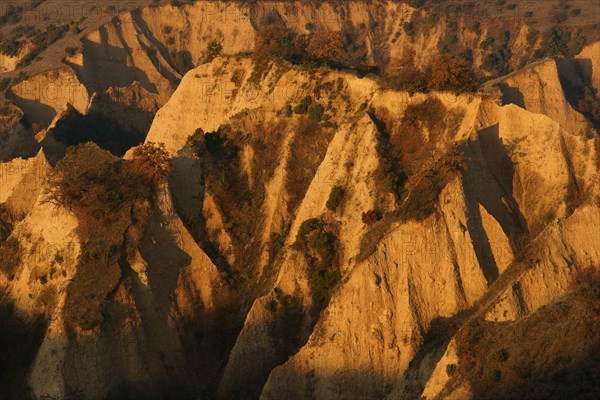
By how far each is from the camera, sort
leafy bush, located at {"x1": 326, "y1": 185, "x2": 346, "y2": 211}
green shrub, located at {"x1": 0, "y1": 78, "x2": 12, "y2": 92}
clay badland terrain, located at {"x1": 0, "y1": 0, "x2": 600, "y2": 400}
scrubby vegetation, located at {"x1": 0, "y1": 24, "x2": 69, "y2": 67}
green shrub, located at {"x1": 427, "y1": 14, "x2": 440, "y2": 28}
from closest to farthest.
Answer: clay badland terrain, located at {"x1": 0, "y1": 0, "x2": 600, "y2": 400} < leafy bush, located at {"x1": 326, "y1": 185, "x2": 346, "y2": 211} < green shrub, located at {"x1": 0, "y1": 78, "x2": 12, "y2": 92} < scrubby vegetation, located at {"x1": 0, "y1": 24, "x2": 69, "y2": 67} < green shrub, located at {"x1": 427, "y1": 14, "x2": 440, "y2": 28}

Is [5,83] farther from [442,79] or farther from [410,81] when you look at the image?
[442,79]

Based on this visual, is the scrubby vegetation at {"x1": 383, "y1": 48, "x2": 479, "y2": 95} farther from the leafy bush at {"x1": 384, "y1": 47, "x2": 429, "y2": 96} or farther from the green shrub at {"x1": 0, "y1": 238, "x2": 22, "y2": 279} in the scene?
the green shrub at {"x1": 0, "y1": 238, "x2": 22, "y2": 279}

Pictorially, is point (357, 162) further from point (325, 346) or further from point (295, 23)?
point (295, 23)

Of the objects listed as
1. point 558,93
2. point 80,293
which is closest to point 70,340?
point 80,293

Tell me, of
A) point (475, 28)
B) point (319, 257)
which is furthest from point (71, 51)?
point (319, 257)

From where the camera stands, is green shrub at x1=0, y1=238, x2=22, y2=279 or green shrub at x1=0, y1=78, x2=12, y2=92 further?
green shrub at x1=0, y1=78, x2=12, y2=92

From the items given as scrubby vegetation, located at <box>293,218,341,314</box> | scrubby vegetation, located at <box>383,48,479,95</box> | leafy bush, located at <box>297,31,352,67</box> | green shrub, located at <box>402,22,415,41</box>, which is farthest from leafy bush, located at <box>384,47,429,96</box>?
green shrub, located at <box>402,22,415,41</box>
